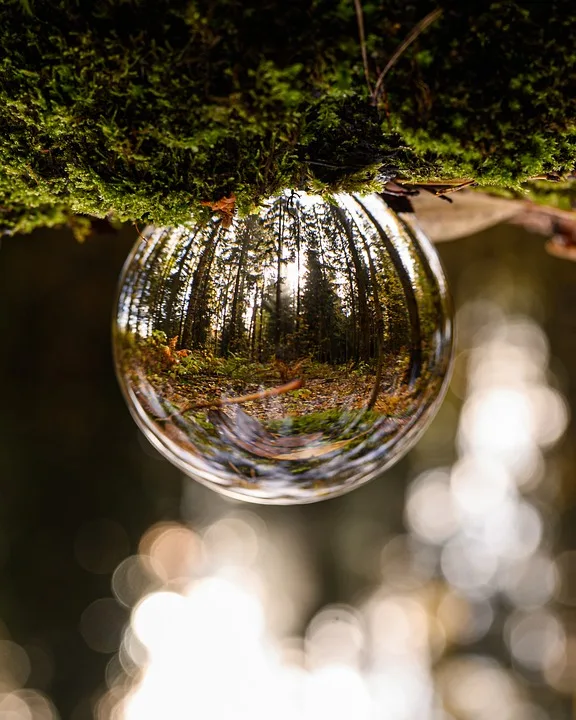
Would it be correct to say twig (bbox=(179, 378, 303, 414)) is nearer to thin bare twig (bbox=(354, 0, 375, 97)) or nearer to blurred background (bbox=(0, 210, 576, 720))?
thin bare twig (bbox=(354, 0, 375, 97))

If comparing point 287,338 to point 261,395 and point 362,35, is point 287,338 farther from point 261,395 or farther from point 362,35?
point 362,35

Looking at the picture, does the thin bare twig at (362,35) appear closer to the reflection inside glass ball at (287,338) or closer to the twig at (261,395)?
the reflection inside glass ball at (287,338)

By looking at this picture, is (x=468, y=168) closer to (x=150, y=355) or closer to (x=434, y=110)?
(x=434, y=110)

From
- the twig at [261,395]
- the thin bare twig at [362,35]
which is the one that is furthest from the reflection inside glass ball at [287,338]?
the thin bare twig at [362,35]

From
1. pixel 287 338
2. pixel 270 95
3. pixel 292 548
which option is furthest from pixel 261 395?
pixel 292 548

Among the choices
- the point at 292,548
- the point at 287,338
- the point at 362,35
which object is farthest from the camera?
the point at 292,548
